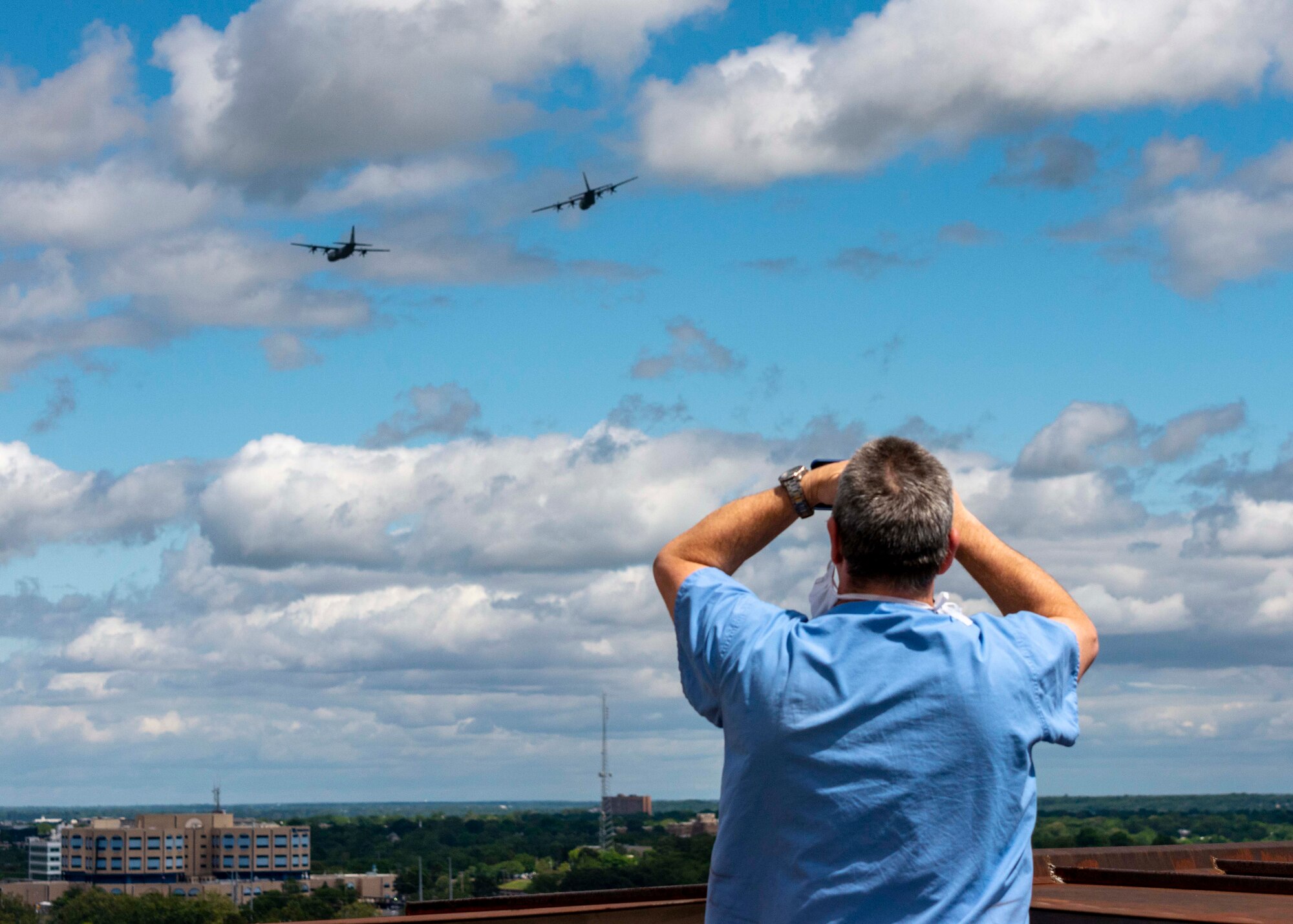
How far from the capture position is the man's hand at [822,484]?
9.14 feet

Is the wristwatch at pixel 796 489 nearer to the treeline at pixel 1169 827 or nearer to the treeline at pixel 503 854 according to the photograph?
the treeline at pixel 1169 827

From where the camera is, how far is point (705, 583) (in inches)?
105

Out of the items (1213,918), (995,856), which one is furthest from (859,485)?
(1213,918)

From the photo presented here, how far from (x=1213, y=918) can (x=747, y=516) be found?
9.79ft

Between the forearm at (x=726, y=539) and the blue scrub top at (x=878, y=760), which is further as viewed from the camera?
the forearm at (x=726, y=539)

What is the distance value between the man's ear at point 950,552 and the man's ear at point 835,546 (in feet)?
0.56

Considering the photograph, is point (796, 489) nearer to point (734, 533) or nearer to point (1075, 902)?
point (734, 533)

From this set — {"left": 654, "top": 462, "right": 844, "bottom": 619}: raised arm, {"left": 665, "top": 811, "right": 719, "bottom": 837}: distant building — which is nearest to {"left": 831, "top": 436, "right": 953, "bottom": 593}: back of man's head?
{"left": 654, "top": 462, "right": 844, "bottom": 619}: raised arm

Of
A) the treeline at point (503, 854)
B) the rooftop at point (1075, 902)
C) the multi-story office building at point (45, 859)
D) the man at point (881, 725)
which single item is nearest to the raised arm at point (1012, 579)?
the man at point (881, 725)

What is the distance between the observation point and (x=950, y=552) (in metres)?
2.64

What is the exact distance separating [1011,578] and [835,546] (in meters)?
0.44

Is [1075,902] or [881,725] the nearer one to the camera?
[881,725]

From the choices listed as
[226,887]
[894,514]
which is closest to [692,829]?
[226,887]

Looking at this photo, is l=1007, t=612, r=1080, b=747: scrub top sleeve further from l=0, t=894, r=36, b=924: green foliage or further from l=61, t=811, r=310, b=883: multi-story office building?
l=61, t=811, r=310, b=883: multi-story office building
